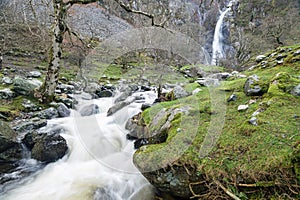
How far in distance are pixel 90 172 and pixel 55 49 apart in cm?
446

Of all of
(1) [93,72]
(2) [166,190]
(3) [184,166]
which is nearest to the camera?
(3) [184,166]

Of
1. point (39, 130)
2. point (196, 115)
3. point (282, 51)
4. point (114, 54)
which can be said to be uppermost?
point (114, 54)

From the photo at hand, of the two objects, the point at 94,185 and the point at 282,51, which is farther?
the point at 282,51

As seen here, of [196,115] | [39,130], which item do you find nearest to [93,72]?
[39,130]

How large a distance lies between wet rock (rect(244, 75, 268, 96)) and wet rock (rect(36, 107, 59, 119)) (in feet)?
20.1

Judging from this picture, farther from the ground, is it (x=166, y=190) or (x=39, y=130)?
(x=39, y=130)

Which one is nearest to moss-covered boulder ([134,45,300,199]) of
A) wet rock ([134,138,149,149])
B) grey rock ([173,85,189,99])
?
wet rock ([134,138,149,149])

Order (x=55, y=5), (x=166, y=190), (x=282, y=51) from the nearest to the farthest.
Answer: (x=166, y=190)
(x=55, y=5)
(x=282, y=51)

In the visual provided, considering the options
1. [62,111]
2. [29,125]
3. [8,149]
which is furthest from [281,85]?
[62,111]

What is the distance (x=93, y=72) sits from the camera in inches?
786

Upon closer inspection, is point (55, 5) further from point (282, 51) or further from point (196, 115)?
point (282, 51)

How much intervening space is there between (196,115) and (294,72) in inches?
138

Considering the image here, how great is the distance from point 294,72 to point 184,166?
470 centimetres

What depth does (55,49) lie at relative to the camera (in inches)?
277
